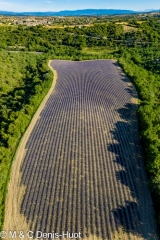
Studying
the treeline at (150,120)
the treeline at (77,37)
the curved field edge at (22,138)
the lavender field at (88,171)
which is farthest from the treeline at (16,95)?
the treeline at (77,37)

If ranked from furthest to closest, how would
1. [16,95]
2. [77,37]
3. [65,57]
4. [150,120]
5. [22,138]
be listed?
[77,37] → [65,57] → [16,95] → [150,120] → [22,138]

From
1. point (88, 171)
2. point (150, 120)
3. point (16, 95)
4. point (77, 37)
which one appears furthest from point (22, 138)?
point (77, 37)

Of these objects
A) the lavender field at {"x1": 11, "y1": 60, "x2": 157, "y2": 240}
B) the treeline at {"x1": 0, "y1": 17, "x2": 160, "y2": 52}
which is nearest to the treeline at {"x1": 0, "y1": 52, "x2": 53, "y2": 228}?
the lavender field at {"x1": 11, "y1": 60, "x2": 157, "y2": 240}

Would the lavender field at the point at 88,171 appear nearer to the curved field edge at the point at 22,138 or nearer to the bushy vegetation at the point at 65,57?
the curved field edge at the point at 22,138

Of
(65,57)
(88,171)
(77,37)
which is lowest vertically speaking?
(88,171)

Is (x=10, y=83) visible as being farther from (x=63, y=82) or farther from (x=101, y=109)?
(x=101, y=109)

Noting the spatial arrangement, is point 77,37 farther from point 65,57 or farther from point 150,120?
point 150,120

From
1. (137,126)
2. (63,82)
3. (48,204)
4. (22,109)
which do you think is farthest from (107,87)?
(48,204)
